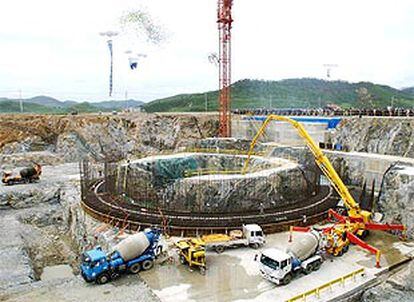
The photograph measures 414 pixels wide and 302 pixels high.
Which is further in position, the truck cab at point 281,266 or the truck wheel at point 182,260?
the truck wheel at point 182,260

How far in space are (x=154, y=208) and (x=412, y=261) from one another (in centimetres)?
1436

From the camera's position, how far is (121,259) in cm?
1439

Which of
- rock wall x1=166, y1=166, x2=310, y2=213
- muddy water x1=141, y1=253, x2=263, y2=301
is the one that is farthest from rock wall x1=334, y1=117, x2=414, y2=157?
muddy water x1=141, y1=253, x2=263, y2=301

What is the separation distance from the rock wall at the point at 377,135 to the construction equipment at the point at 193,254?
22455mm

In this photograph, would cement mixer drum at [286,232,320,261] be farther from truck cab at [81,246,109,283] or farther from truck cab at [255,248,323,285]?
truck cab at [81,246,109,283]

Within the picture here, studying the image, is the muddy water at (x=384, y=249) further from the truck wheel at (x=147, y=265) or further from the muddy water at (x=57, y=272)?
the muddy water at (x=57, y=272)

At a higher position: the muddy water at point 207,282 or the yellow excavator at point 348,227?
the yellow excavator at point 348,227

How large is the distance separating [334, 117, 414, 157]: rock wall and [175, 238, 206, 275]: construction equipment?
2245 centimetres

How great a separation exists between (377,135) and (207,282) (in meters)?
25.8

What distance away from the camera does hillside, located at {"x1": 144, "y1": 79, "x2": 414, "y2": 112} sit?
101m

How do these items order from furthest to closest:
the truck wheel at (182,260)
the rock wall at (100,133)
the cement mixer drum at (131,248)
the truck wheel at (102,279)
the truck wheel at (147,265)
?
1. the rock wall at (100,133)
2. the truck wheel at (182,260)
3. the truck wheel at (147,265)
4. the cement mixer drum at (131,248)
5. the truck wheel at (102,279)

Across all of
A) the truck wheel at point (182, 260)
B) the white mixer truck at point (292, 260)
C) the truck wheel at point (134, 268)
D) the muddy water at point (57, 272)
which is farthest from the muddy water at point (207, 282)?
the muddy water at point (57, 272)

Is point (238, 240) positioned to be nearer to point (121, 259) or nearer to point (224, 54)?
point (121, 259)

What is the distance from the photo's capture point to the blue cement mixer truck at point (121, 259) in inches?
547
